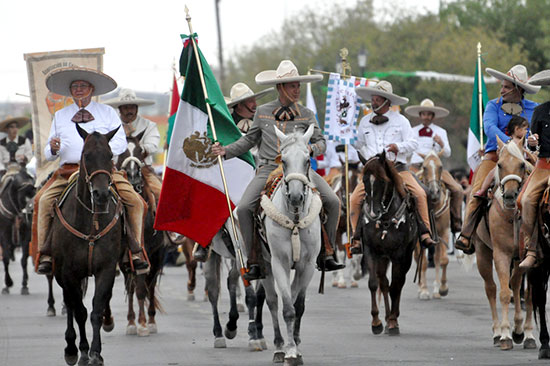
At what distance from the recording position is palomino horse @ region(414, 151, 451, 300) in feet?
70.6

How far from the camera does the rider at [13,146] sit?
25.7m

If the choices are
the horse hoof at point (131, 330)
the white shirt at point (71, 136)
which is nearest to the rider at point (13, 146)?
the horse hoof at point (131, 330)

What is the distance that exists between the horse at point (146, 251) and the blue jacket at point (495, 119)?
16.1 feet

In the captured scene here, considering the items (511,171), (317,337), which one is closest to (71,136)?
(317,337)

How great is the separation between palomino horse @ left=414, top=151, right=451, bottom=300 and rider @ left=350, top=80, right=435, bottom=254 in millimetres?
3928

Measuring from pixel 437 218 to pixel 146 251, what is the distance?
23.3 ft

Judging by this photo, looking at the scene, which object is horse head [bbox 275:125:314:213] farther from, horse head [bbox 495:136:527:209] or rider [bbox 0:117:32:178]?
rider [bbox 0:117:32:178]

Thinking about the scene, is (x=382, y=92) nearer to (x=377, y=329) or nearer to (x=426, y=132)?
(x=377, y=329)

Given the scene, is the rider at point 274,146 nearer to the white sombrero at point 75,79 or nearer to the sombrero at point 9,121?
the white sombrero at point 75,79

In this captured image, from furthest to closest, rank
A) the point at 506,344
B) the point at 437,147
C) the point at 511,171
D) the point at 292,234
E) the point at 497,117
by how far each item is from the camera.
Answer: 1. the point at 437,147
2. the point at 497,117
3. the point at 506,344
4. the point at 511,171
5. the point at 292,234

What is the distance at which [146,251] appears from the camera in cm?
1720

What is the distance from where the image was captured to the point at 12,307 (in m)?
20.7

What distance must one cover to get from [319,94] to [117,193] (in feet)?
115

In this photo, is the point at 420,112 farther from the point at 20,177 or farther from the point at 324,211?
the point at 324,211
